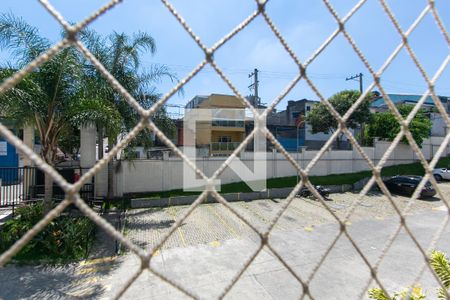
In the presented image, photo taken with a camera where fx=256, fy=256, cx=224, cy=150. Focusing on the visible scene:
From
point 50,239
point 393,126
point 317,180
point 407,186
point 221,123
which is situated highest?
point 221,123

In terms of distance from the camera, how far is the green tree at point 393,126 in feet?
57.4

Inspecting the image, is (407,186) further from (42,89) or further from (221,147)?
(42,89)

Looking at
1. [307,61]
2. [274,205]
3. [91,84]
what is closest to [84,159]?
[91,84]

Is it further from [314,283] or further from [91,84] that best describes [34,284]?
[314,283]

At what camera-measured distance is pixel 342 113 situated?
54.5 ft

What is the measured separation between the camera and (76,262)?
5.25 metres

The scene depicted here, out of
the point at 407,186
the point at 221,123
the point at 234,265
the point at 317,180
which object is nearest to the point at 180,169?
the point at 234,265

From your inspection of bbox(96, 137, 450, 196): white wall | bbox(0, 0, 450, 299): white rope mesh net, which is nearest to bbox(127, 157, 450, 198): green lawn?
bbox(96, 137, 450, 196): white wall

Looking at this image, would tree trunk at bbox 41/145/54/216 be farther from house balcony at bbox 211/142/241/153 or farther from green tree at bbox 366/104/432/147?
green tree at bbox 366/104/432/147

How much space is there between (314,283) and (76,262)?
4.67m

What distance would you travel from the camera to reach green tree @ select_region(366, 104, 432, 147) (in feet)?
57.4

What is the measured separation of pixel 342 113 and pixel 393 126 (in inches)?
185

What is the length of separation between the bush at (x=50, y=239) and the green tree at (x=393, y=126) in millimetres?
18029

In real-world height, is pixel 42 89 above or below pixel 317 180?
above
